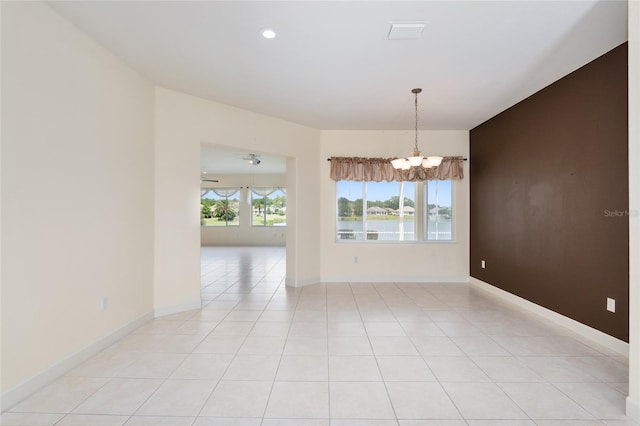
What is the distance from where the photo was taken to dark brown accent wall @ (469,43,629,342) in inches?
107

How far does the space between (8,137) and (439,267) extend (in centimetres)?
562

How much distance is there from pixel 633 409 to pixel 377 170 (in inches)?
165

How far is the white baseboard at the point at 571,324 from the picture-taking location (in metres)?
2.67

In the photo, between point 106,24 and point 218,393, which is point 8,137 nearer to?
point 106,24

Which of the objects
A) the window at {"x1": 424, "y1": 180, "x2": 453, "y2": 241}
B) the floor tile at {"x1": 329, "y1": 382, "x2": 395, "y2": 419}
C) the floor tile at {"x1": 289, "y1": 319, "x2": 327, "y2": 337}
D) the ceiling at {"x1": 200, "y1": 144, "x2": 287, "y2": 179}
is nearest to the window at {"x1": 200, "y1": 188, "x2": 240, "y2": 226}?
the ceiling at {"x1": 200, "y1": 144, "x2": 287, "y2": 179}

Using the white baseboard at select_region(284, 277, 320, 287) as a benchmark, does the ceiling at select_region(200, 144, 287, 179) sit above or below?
above

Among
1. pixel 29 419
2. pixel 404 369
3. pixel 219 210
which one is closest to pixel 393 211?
pixel 404 369

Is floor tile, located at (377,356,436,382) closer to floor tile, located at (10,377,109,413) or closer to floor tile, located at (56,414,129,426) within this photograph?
floor tile, located at (56,414,129,426)

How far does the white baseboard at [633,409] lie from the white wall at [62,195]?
384 cm

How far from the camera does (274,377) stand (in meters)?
2.25

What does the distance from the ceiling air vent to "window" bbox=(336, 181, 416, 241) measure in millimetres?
3192

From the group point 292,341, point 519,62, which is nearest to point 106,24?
point 292,341

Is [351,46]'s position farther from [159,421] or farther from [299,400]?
[159,421]

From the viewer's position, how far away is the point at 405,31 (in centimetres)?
242
